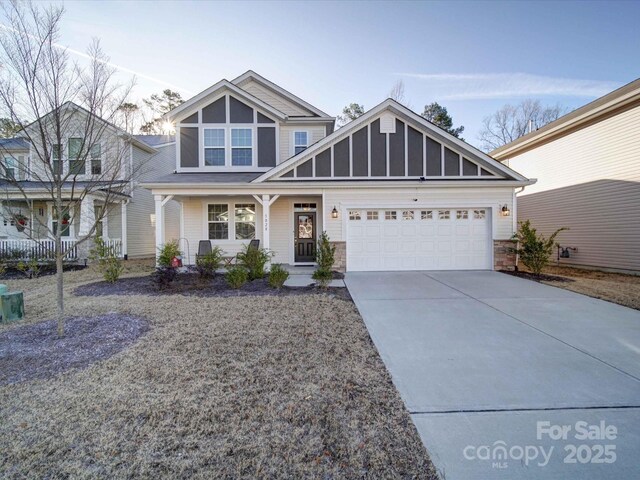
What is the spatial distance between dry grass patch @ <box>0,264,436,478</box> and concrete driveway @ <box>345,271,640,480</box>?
35cm

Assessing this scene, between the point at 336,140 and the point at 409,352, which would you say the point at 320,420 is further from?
the point at 336,140

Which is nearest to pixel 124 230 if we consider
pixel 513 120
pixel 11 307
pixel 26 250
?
pixel 26 250

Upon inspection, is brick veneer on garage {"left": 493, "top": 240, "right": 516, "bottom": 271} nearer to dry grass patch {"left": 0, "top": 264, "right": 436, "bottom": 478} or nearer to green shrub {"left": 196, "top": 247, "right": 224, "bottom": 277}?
dry grass patch {"left": 0, "top": 264, "right": 436, "bottom": 478}

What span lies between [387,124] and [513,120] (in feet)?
87.4

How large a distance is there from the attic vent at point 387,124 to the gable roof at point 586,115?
703cm

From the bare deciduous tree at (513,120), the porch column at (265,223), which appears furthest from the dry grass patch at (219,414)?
the bare deciduous tree at (513,120)

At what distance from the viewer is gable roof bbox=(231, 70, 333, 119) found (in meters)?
13.5

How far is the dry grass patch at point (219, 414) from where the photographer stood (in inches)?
84.9

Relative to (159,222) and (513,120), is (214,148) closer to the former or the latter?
(159,222)

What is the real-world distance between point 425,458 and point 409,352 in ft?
6.44

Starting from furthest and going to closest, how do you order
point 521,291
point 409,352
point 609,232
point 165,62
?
point 609,232 → point 165,62 → point 521,291 → point 409,352

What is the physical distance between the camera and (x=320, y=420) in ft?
8.73

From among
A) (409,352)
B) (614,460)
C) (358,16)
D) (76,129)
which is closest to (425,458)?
(614,460)

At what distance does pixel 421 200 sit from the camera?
34.9 feet
